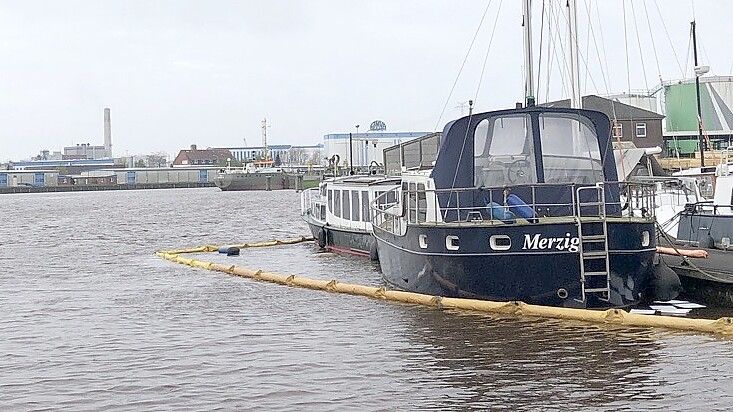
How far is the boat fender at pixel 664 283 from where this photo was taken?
846 inches

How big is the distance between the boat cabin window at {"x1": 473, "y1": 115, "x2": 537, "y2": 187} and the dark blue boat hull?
1942 mm

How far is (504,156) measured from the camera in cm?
2203

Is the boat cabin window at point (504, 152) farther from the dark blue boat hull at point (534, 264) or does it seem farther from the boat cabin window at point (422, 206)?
the dark blue boat hull at point (534, 264)

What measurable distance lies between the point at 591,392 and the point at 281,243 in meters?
30.6

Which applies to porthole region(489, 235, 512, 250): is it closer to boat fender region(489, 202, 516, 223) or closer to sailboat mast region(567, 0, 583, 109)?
boat fender region(489, 202, 516, 223)

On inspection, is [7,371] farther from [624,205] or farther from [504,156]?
[624,205]

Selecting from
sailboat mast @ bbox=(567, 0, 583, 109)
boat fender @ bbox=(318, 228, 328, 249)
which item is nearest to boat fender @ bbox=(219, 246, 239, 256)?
boat fender @ bbox=(318, 228, 328, 249)

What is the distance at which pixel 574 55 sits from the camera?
29.2m

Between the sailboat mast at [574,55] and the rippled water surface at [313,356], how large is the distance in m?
8.57

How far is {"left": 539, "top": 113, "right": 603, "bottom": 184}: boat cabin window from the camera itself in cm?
2180

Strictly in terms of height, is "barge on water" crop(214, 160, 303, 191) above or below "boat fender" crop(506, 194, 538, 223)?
→ above

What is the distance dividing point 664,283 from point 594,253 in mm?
2770

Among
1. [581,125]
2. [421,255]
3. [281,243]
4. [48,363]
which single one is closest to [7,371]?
[48,363]

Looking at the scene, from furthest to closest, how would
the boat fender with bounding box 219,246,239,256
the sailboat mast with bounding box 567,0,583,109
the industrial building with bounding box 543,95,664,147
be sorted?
the industrial building with bounding box 543,95,664,147, the boat fender with bounding box 219,246,239,256, the sailboat mast with bounding box 567,0,583,109
